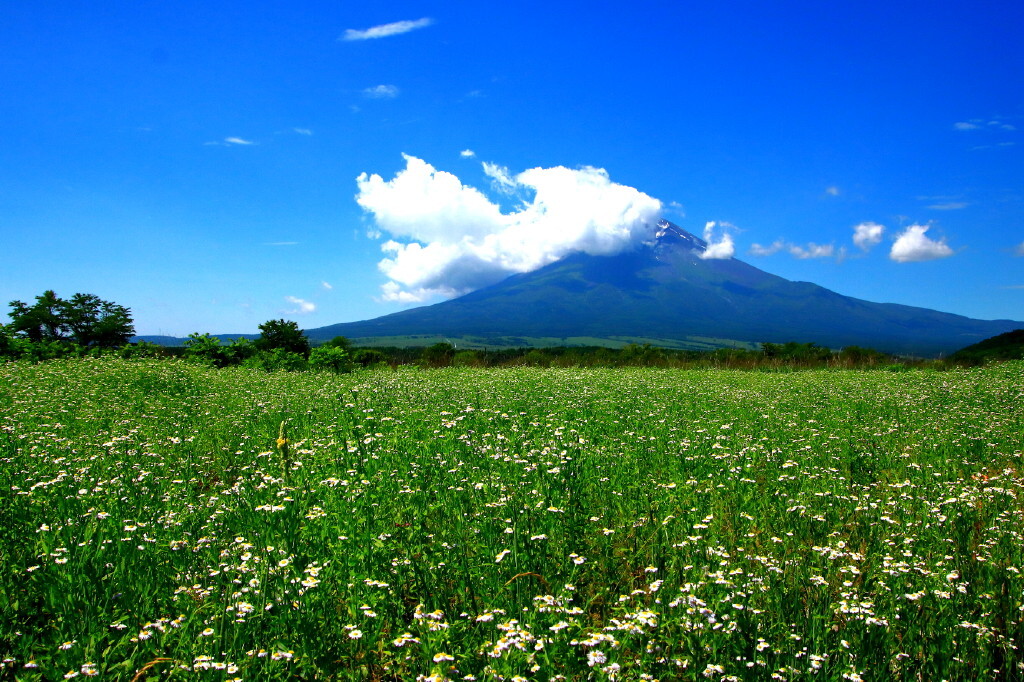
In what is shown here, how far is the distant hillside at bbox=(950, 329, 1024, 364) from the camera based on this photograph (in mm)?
28184

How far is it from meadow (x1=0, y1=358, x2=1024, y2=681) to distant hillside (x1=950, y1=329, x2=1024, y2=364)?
1028 inches

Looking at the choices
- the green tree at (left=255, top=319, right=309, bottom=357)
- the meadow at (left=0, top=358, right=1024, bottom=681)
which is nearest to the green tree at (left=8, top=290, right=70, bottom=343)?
the green tree at (left=255, top=319, right=309, bottom=357)

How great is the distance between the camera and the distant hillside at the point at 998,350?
2818cm

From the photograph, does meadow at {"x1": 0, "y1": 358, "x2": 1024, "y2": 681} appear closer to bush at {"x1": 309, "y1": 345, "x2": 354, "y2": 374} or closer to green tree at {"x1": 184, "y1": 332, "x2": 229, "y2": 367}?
bush at {"x1": 309, "y1": 345, "x2": 354, "y2": 374}

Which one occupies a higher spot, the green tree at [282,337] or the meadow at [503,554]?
the green tree at [282,337]

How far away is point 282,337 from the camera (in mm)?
28406

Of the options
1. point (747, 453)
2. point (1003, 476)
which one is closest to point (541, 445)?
point (747, 453)

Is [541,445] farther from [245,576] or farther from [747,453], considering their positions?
[245,576]

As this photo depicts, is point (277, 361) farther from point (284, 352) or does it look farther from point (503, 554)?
point (503, 554)

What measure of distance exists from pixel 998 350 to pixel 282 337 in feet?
130

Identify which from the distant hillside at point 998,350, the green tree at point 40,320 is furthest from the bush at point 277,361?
the distant hillside at point 998,350

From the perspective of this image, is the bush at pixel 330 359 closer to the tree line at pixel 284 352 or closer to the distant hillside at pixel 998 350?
the tree line at pixel 284 352

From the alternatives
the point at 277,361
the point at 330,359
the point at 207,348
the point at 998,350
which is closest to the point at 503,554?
the point at 330,359

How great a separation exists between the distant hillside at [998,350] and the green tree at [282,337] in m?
35.9
